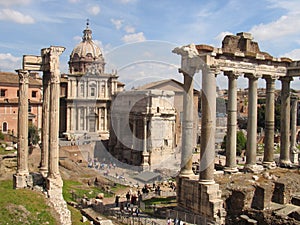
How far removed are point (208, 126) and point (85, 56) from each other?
4211cm

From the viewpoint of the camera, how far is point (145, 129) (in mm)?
39125

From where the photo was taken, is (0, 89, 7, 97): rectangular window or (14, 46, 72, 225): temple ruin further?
(0, 89, 7, 97): rectangular window

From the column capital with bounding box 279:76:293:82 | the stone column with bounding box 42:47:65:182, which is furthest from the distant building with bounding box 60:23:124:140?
the stone column with bounding box 42:47:65:182

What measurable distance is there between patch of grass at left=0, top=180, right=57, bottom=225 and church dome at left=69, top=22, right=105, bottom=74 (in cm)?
3902

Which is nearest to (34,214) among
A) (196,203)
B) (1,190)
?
(1,190)

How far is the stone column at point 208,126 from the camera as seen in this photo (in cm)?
1415

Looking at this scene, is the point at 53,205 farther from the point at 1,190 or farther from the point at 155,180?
the point at 155,180

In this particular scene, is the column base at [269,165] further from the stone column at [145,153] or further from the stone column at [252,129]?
the stone column at [145,153]

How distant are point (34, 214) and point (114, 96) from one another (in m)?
36.2

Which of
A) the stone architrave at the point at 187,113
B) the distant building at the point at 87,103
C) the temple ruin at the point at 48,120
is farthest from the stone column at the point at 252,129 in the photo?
the distant building at the point at 87,103

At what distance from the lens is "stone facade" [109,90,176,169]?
39281 mm

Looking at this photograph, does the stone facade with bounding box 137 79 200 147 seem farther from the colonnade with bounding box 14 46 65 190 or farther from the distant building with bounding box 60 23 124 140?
the colonnade with bounding box 14 46 65 190

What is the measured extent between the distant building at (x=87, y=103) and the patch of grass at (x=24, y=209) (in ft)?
110

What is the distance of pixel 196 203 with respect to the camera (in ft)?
47.8
